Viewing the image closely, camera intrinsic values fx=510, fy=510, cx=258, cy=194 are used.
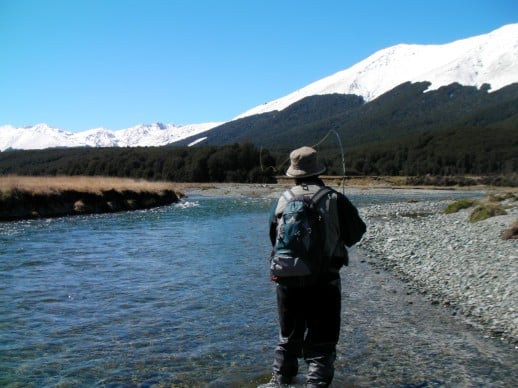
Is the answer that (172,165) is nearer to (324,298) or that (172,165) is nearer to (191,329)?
(191,329)

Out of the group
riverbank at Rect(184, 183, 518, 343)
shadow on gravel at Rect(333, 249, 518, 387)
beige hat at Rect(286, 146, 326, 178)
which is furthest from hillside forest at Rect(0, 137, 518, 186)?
beige hat at Rect(286, 146, 326, 178)

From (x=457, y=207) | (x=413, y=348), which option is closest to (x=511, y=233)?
(x=413, y=348)

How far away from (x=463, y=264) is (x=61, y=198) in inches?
1014

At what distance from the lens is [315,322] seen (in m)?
5.21

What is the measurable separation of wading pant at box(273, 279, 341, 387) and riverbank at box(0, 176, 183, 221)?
25.4 m

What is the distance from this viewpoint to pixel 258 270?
14102 mm

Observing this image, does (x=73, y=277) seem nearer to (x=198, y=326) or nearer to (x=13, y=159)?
(x=198, y=326)

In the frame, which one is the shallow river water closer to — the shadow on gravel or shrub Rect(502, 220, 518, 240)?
the shadow on gravel

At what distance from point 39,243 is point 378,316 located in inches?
553

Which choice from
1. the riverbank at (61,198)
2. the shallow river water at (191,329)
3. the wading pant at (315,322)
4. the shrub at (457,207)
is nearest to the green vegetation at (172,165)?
the riverbank at (61,198)

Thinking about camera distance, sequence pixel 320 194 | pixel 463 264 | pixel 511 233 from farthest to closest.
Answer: pixel 511 233
pixel 463 264
pixel 320 194

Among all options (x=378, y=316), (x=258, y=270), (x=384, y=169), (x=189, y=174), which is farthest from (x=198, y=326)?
(x=384, y=169)

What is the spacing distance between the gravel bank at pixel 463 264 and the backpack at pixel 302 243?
455 cm

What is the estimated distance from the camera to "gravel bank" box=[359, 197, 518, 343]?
9.26 m
